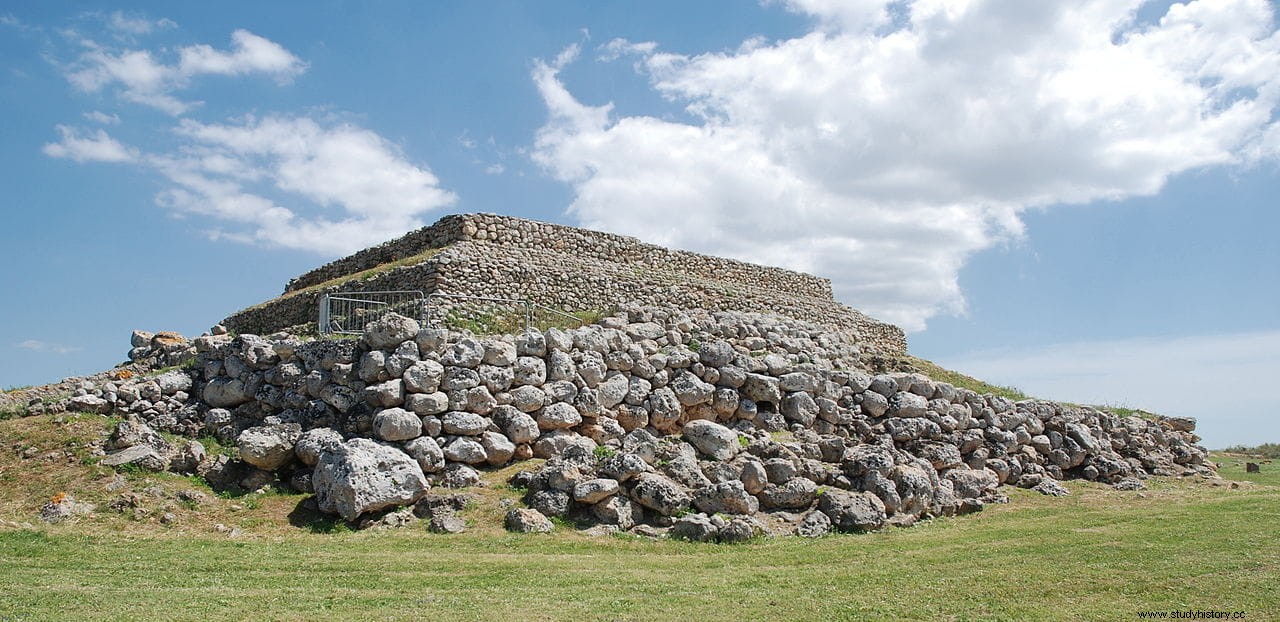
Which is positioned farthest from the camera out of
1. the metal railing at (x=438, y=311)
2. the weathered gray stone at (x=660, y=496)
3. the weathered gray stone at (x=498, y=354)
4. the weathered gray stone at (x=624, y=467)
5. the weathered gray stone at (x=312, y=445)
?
the metal railing at (x=438, y=311)

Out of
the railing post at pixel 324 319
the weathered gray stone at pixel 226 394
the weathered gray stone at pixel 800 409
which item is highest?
the railing post at pixel 324 319

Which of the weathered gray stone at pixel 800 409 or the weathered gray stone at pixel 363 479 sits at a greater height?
the weathered gray stone at pixel 800 409

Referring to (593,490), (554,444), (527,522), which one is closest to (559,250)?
(554,444)

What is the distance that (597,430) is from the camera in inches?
623

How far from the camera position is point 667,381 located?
1719 cm

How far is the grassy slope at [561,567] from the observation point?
8.91m

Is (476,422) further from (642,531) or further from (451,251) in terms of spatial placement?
(451,251)

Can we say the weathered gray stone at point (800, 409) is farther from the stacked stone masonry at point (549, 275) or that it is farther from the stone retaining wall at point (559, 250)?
the stone retaining wall at point (559, 250)

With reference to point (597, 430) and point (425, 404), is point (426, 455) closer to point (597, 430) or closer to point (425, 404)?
point (425, 404)

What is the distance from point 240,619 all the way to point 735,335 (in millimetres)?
13854

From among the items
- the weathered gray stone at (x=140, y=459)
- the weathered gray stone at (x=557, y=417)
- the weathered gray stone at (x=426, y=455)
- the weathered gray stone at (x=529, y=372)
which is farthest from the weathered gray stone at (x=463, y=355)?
the weathered gray stone at (x=140, y=459)

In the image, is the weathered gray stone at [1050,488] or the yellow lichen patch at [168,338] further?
the yellow lichen patch at [168,338]

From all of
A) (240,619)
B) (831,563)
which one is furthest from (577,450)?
(240,619)

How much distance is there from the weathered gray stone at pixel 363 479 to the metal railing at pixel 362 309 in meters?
4.39
